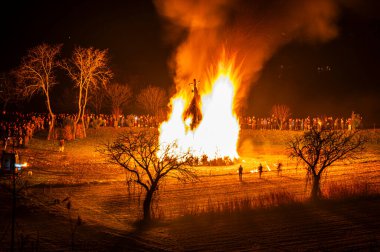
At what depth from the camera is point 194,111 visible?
3972 centimetres

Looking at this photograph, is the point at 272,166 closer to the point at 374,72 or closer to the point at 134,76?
the point at 134,76

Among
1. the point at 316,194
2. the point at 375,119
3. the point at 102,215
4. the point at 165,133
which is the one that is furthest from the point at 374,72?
the point at 102,215

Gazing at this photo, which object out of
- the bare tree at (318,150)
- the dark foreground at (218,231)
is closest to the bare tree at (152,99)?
the bare tree at (318,150)

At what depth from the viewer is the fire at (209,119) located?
37344 mm

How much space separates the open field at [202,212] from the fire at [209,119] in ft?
21.9

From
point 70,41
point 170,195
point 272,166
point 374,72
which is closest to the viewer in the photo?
point 170,195

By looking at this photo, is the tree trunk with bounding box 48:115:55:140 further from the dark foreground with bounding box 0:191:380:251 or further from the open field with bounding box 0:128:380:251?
the dark foreground with bounding box 0:191:380:251

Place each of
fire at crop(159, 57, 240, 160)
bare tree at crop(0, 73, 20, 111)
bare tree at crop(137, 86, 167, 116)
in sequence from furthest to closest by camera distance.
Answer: bare tree at crop(137, 86, 167, 116)
bare tree at crop(0, 73, 20, 111)
fire at crop(159, 57, 240, 160)

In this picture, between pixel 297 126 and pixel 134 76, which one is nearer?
pixel 297 126

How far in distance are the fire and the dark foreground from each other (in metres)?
17.1

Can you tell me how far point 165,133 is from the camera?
132 feet

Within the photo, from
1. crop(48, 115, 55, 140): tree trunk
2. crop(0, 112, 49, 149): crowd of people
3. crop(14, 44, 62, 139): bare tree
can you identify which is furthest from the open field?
crop(14, 44, 62, 139): bare tree

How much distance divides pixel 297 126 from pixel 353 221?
3767cm

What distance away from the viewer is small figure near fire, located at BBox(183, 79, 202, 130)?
39.2m
